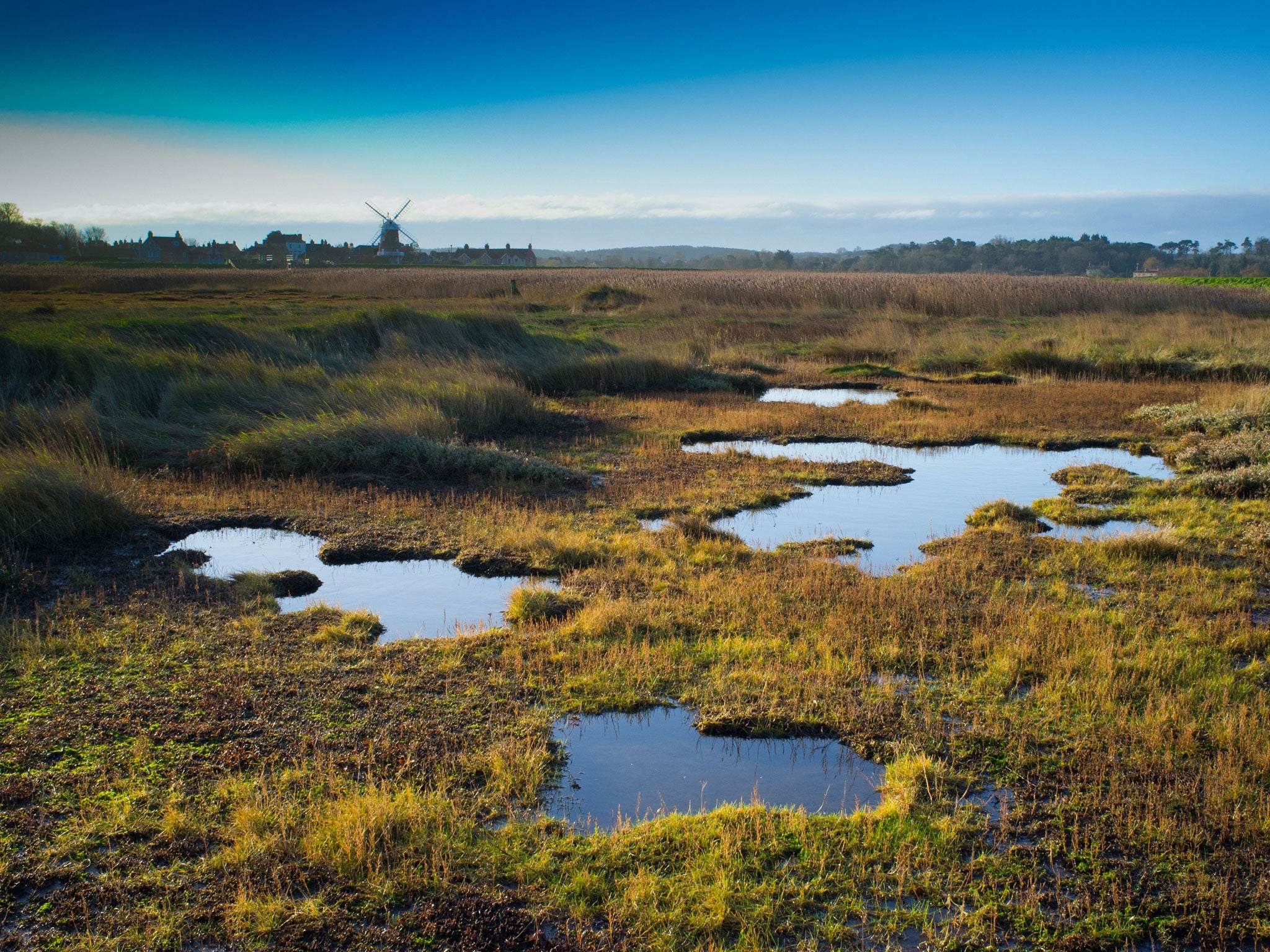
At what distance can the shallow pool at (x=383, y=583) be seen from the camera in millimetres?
7152

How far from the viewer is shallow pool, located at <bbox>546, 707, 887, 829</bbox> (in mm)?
4586

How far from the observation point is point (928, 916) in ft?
12.2

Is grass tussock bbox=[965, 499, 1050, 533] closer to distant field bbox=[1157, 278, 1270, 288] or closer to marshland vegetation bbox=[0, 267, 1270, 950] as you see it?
marshland vegetation bbox=[0, 267, 1270, 950]

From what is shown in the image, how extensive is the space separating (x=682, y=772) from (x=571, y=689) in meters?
1.12

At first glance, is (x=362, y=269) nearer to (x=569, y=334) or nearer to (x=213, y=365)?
(x=569, y=334)

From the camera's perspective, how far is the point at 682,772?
4926 millimetres

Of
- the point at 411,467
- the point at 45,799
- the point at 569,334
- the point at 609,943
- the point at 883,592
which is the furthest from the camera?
the point at 569,334

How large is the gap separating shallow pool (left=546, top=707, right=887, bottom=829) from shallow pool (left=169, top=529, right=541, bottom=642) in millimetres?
1940

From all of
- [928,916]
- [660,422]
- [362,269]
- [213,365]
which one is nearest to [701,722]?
[928,916]

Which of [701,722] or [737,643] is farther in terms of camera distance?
[737,643]

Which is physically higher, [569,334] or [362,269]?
[362,269]

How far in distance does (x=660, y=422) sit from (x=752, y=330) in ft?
55.8

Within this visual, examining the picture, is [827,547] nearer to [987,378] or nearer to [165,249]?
[987,378]

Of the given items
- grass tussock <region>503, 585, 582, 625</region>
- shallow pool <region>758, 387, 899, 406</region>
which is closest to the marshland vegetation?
grass tussock <region>503, 585, 582, 625</region>
